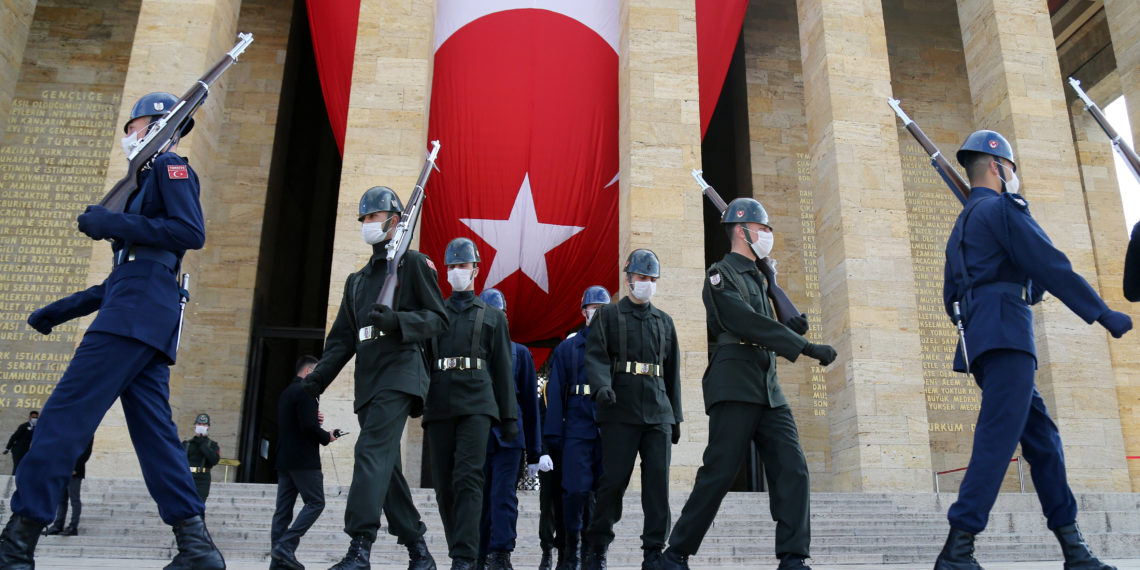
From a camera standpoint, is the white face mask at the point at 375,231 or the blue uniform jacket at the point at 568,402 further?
the blue uniform jacket at the point at 568,402

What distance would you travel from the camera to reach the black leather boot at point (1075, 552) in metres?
4.39

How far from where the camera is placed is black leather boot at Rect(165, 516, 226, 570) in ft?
12.7

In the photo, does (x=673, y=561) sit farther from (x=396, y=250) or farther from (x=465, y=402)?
(x=396, y=250)

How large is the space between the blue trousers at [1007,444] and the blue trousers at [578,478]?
2555mm

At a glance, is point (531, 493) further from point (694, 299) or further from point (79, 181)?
point (79, 181)

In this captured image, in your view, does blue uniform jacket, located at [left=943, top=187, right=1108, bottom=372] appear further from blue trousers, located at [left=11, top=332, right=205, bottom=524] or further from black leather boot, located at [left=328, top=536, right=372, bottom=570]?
blue trousers, located at [left=11, top=332, right=205, bottom=524]

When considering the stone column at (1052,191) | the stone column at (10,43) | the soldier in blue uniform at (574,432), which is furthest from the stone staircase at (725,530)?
the stone column at (10,43)

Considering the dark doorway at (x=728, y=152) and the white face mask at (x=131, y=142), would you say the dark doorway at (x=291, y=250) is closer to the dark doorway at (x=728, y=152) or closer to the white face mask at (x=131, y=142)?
the dark doorway at (x=728, y=152)

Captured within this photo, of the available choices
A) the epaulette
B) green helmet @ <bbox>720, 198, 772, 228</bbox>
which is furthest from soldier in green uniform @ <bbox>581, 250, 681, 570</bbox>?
the epaulette

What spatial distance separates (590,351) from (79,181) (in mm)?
13995

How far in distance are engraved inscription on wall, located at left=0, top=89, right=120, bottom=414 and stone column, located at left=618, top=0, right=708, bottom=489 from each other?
32.5ft

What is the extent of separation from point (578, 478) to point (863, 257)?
284 inches

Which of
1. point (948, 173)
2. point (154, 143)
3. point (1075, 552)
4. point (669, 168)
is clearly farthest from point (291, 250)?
point (1075, 552)

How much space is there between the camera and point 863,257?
12164 millimetres
